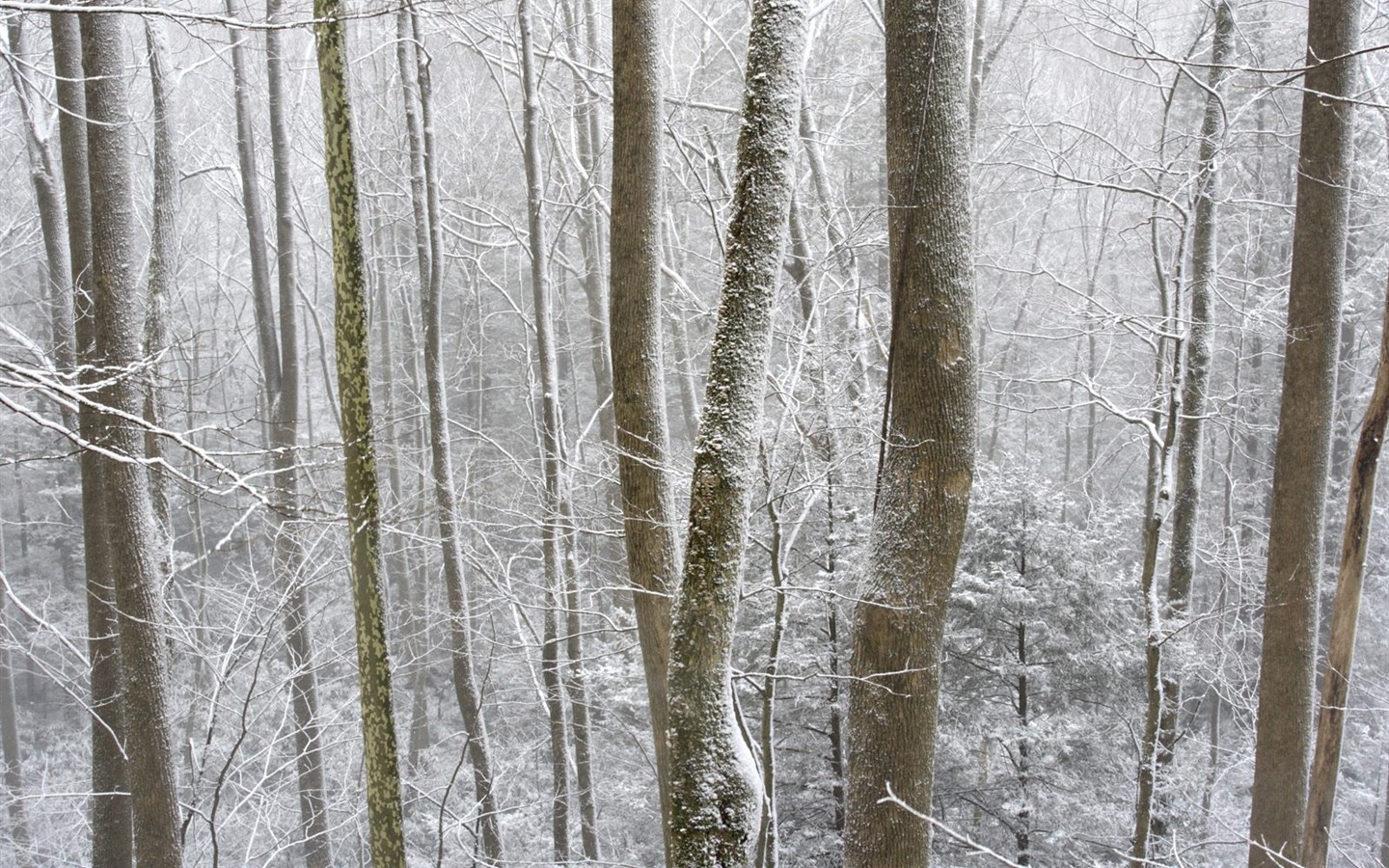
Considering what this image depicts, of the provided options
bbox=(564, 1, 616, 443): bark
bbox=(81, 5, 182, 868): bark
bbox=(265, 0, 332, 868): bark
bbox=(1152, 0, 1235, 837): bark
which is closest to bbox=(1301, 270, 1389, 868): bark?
bbox=(1152, 0, 1235, 837): bark

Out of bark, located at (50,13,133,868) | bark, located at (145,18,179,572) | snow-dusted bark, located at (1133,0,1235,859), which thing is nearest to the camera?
bark, located at (50,13,133,868)

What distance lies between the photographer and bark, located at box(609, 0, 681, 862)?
456cm

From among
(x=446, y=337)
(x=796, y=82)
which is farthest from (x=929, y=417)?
(x=446, y=337)

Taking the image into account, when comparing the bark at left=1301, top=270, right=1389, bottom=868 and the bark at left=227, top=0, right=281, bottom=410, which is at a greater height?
the bark at left=227, top=0, right=281, bottom=410

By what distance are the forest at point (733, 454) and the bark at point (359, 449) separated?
2 cm

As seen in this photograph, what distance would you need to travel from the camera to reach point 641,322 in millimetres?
4641

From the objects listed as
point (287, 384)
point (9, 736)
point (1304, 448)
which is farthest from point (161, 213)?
point (9, 736)

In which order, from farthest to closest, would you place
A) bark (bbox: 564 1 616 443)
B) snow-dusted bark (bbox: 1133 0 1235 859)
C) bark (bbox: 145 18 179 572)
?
bark (bbox: 564 1 616 443) → snow-dusted bark (bbox: 1133 0 1235 859) → bark (bbox: 145 18 179 572)

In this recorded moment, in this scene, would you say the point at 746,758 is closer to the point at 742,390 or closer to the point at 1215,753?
the point at 742,390

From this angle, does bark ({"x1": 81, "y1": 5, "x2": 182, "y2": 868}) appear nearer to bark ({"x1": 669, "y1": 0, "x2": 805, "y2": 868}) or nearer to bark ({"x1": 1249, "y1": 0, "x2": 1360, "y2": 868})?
bark ({"x1": 669, "y1": 0, "x2": 805, "y2": 868})

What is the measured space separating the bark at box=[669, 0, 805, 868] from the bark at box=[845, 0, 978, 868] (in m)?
0.74

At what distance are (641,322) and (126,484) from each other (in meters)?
A: 3.35

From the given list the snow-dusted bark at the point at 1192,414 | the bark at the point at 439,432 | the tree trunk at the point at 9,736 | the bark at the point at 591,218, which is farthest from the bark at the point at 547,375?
the tree trunk at the point at 9,736

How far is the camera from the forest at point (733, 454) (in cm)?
399
